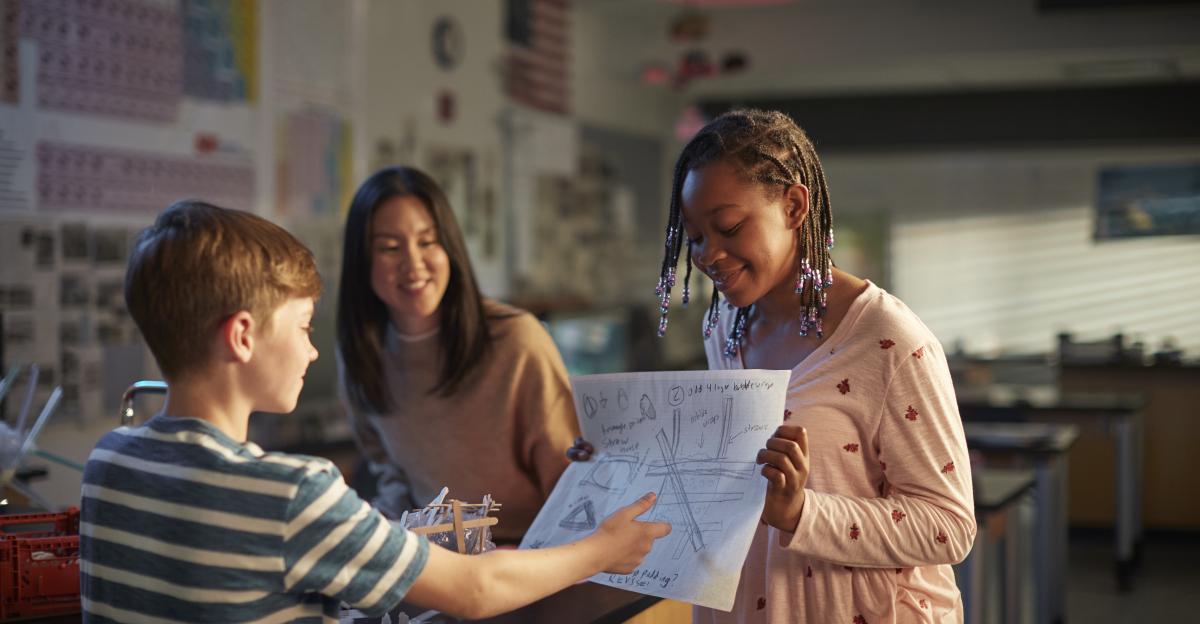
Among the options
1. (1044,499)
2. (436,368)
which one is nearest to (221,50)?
(436,368)

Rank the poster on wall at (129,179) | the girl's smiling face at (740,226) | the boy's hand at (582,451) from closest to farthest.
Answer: the girl's smiling face at (740,226) → the boy's hand at (582,451) → the poster on wall at (129,179)

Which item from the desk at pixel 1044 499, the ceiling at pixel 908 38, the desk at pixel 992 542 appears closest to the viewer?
the desk at pixel 992 542

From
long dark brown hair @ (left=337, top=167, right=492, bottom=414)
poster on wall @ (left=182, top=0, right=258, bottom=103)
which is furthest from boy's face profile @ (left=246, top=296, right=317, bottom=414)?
poster on wall @ (left=182, top=0, right=258, bottom=103)

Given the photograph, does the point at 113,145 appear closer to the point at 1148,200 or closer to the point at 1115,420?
the point at 1115,420

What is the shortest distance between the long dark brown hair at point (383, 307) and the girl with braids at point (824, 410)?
0.76 m

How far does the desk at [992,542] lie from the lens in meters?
3.36

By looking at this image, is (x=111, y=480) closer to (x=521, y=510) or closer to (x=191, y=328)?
(x=191, y=328)

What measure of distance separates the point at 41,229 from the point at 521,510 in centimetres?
218

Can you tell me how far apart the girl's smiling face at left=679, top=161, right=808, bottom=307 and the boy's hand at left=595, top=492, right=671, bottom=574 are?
0.32 meters

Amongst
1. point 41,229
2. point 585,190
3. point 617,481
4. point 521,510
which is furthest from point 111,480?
point 585,190

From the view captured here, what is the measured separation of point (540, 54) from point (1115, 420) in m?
3.87

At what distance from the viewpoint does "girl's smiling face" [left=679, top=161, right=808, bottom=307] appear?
152 centimetres

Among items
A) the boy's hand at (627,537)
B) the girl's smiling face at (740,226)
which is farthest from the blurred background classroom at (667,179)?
the girl's smiling face at (740,226)

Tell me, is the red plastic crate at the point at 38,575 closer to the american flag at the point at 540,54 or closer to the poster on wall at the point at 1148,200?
the american flag at the point at 540,54
